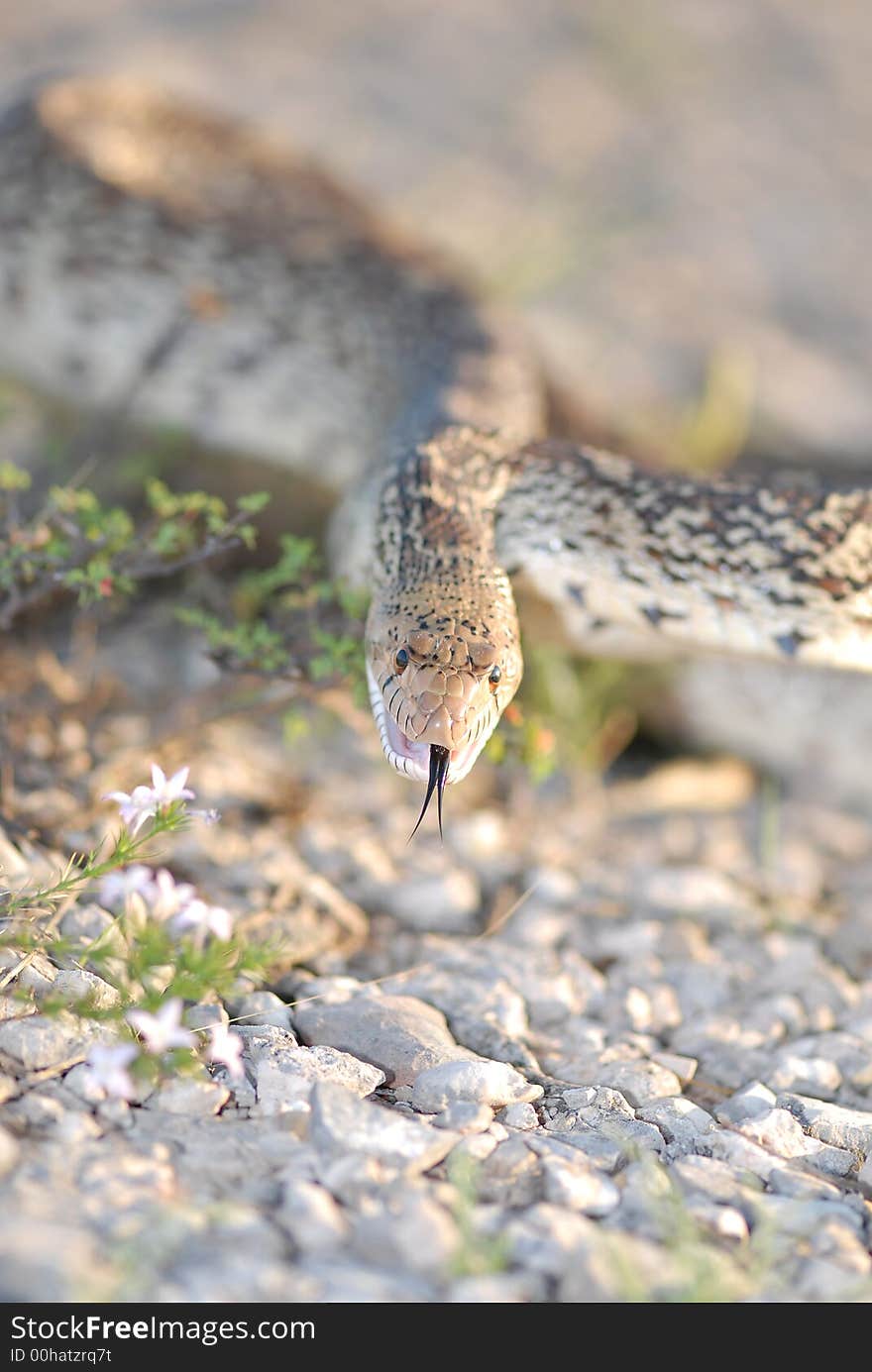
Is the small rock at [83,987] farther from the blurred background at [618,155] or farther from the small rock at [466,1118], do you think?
the blurred background at [618,155]

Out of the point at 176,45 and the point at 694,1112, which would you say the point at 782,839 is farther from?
the point at 176,45

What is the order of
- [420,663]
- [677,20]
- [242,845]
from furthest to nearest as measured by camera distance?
[677,20]
[242,845]
[420,663]

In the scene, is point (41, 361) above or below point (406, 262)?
below

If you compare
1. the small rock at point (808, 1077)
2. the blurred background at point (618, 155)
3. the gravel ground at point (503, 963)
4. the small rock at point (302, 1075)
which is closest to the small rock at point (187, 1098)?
the gravel ground at point (503, 963)

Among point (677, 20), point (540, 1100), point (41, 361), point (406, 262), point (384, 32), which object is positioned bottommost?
point (540, 1100)

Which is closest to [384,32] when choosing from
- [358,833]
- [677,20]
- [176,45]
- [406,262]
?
[176,45]

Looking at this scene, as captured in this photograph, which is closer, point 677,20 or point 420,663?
point 420,663
